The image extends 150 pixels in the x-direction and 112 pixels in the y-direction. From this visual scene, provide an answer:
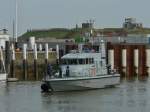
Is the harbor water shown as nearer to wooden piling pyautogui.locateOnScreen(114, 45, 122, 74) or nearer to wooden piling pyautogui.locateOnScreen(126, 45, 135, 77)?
wooden piling pyautogui.locateOnScreen(126, 45, 135, 77)

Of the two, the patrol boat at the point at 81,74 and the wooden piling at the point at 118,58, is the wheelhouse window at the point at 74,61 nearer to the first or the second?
the patrol boat at the point at 81,74

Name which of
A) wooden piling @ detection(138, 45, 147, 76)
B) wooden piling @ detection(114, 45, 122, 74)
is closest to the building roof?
wooden piling @ detection(114, 45, 122, 74)

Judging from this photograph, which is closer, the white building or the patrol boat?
the patrol boat

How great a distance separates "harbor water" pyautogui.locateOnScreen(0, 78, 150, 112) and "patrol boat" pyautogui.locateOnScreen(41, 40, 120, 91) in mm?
659

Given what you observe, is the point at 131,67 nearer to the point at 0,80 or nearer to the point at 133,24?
the point at 0,80

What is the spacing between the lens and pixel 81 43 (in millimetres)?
82062

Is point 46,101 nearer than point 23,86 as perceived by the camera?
Yes

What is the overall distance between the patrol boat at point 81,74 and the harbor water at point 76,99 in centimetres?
66

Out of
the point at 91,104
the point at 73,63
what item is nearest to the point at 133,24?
the point at 73,63

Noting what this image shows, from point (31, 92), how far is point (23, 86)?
5783 mm

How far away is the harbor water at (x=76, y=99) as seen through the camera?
60.5 metres

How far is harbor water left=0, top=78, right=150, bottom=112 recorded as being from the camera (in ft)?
198

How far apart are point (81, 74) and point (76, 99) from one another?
22.1 ft

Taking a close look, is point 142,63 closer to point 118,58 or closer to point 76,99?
point 118,58
